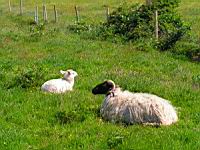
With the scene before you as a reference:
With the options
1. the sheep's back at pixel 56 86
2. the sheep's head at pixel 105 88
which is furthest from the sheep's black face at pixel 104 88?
the sheep's back at pixel 56 86

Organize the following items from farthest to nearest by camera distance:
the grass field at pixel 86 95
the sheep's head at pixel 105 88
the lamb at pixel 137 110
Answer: the sheep's head at pixel 105 88 < the lamb at pixel 137 110 < the grass field at pixel 86 95

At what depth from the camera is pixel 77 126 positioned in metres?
11.5

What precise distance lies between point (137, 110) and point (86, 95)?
9.19 feet

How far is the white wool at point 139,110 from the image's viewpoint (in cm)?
1134

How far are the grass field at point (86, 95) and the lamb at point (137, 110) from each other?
233mm

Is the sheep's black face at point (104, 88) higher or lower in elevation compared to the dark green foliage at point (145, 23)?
higher

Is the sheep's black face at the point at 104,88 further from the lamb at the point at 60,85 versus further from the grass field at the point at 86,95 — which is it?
the lamb at the point at 60,85

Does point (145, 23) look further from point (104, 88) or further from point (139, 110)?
point (139, 110)

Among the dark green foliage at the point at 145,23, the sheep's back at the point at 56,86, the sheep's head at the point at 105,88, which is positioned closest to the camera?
the sheep's head at the point at 105,88

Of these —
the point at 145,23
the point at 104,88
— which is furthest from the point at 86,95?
the point at 145,23

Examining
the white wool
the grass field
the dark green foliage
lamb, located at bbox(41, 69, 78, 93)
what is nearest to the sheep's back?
lamb, located at bbox(41, 69, 78, 93)

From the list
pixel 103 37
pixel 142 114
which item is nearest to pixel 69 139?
pixel 142 114

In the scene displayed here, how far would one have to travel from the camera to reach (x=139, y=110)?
37.4 feet

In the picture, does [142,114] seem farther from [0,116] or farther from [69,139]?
[0,116]
